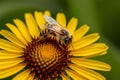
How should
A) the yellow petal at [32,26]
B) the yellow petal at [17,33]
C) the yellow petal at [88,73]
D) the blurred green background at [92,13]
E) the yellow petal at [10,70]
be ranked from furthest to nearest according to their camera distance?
the blurred green background at [92,13], the yellow petal at [32,26], the yellow petal at [17,33], the yellow petal at [88,73], the yellow petal at [10,70]

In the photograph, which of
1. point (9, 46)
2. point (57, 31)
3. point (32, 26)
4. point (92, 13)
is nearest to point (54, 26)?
point (57, 31)

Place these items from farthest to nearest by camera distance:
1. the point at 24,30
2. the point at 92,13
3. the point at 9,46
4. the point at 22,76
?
1. the point at 92,13
2. the point at 24,30
3. the point at 9,46
4. the point at 22,76

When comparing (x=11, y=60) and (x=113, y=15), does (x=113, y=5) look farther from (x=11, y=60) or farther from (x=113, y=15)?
(x=11, y=60)

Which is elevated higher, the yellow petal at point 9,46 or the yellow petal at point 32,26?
the yellow petal at point 32,26

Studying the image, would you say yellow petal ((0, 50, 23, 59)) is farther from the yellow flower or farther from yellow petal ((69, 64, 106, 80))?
yellow petal ((69, 64, 106, 80))

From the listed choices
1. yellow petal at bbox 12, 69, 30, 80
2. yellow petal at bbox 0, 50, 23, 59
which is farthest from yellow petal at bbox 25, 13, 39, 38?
yellow petal at bbox 12, 69, 30, 80

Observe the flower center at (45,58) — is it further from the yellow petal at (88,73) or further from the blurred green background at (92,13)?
the blurred green background at (92,13)

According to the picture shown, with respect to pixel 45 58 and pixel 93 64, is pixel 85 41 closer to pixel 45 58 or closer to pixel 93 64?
pixel 93 64

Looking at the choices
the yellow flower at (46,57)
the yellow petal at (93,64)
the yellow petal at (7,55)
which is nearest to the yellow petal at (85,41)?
the yellow flower at (46,57)

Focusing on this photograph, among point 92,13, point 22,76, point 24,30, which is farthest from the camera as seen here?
point 92,13
